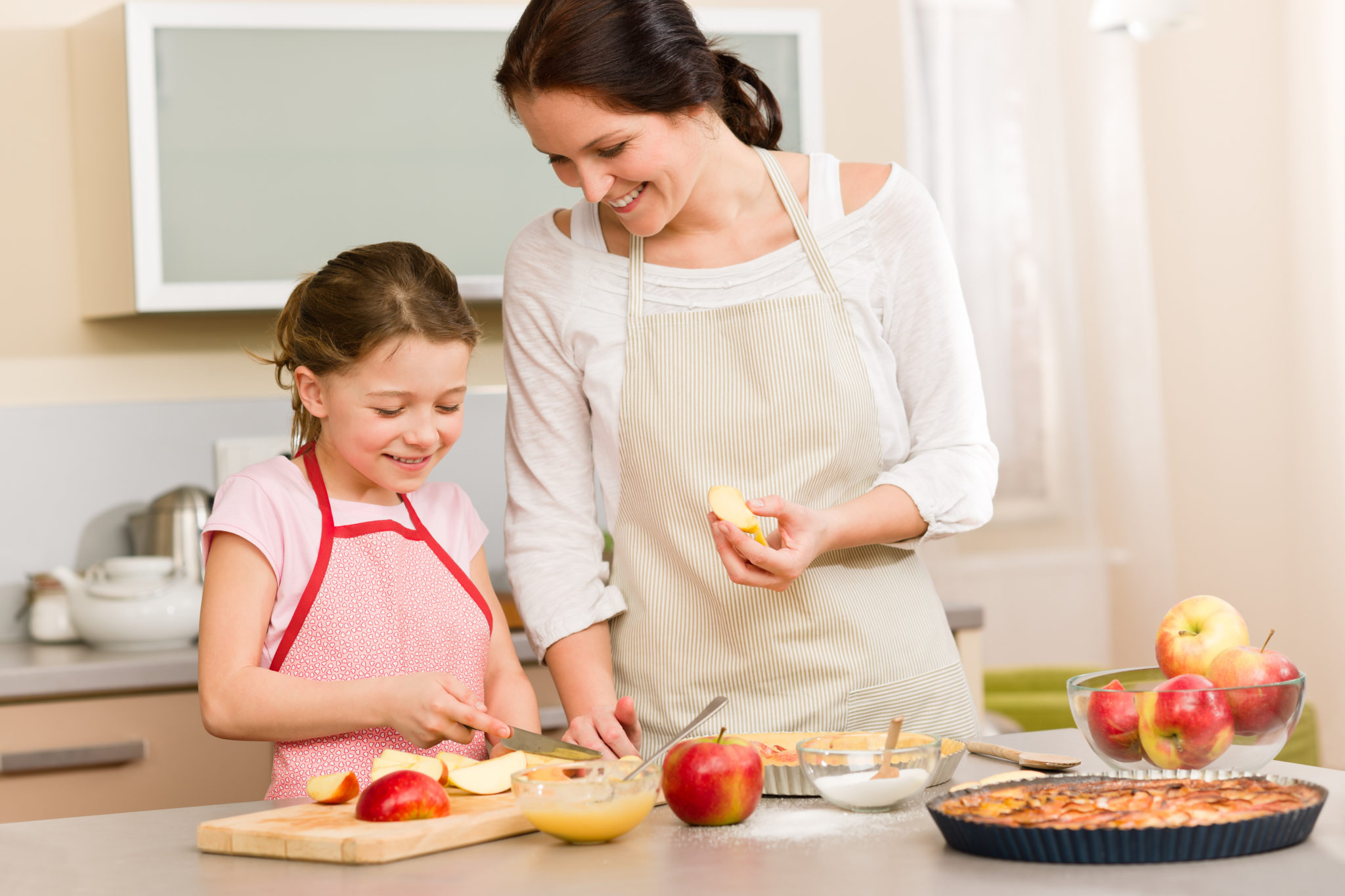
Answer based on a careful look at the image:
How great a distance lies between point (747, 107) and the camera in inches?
60.7

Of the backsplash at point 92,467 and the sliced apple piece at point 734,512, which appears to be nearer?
the sliced apple piece at point 734,512

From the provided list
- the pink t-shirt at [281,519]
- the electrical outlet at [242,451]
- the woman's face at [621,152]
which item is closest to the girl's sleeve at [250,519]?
the pink t-shirt at [281,519]

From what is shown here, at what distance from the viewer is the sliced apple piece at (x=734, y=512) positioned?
1.23m

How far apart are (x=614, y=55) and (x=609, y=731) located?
628mm

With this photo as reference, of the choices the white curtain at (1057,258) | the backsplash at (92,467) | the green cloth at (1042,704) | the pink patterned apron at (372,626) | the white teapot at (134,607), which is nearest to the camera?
the pink patterned apron at (372,626)

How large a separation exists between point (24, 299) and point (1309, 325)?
3.01 m

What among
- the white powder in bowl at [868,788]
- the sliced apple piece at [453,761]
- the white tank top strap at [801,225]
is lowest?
the white powder in bowl at [868,788]

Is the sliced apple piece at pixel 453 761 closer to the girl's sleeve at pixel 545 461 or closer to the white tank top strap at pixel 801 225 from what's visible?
the girl's sleeve at pixel 545 461

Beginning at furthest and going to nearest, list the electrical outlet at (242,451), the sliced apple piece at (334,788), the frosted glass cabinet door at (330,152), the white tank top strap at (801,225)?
the electrical outlet at (242,451) < the frosted glass cabinet door at (330,152) < the white tank top strap at (801,225) < the sliced apple piece at (334,788)

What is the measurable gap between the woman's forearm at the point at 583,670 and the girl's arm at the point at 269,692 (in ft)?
0.52

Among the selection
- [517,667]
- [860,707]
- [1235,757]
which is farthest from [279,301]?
[1235,757]

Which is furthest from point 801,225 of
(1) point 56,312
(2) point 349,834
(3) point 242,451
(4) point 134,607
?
(1) point 56,312

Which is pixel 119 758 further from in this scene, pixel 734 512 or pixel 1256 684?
pixel 1256 684

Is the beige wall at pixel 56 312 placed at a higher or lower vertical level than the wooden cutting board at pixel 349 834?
higher
